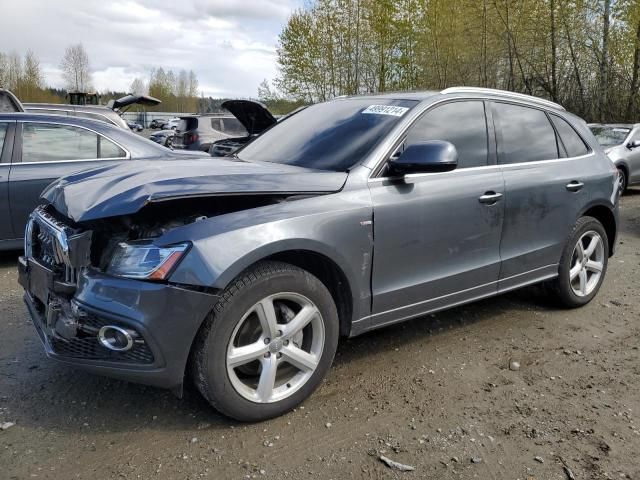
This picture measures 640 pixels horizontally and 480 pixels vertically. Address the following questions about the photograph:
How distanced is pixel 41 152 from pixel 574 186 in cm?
513

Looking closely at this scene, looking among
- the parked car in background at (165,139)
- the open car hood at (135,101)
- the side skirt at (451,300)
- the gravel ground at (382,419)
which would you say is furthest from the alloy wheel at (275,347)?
the parked car in background at (165,139)

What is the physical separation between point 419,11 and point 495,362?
73.5ft

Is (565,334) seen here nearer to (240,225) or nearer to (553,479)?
(553,479)

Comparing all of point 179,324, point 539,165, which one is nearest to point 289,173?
point 179,324

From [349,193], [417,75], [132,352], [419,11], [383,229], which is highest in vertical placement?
[419,11]

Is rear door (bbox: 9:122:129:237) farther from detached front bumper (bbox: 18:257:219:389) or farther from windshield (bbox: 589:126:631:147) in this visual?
windshield (bbox: 589:126:631:147)

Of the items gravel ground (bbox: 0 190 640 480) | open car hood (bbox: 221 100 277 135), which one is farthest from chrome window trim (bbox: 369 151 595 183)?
open car hood (bbox: 221 100 277 135)

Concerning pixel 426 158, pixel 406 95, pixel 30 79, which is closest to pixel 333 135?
pixel 406 95

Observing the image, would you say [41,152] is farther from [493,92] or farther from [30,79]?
[30,79]

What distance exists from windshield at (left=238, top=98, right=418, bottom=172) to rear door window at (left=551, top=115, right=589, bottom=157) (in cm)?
158

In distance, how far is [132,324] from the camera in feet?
7.81

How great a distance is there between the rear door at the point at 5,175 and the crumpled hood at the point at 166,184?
108 inches

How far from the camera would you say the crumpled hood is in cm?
249

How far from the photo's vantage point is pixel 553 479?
94.0 inches
